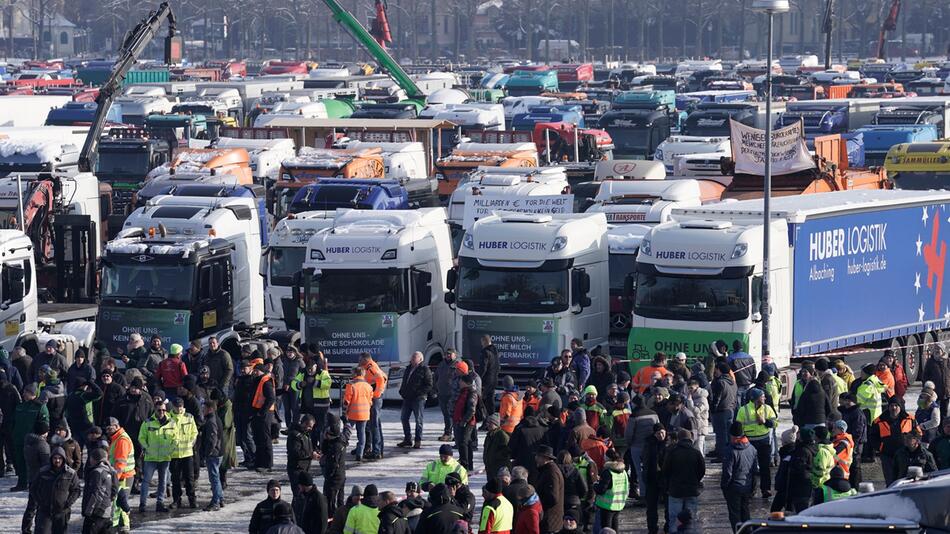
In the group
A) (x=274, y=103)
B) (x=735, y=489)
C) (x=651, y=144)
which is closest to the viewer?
(x=735, y=489)


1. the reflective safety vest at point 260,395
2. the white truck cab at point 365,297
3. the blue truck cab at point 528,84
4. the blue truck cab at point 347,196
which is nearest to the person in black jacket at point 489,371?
the white truck cab at point 365,297

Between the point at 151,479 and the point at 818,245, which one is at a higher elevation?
the point at 818,245

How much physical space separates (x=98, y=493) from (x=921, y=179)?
31.4m

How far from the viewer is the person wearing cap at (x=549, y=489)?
58.7ft

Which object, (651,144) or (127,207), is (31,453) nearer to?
(127,207)

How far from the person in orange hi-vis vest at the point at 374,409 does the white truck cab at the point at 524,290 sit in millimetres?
3447

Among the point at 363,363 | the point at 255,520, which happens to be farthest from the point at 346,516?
the point at 363,363

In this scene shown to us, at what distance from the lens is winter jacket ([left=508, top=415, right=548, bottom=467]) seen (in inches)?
780

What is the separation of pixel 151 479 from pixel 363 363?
3.34 meters

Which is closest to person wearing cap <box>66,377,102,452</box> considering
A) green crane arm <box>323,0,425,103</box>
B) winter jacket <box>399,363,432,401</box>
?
winter jacket <box>399,363,432,401</box>

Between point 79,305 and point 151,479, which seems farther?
point 79,305

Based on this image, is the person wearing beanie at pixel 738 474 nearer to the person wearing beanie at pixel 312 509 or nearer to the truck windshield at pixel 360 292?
the person wearing beanie at pixel 312 509

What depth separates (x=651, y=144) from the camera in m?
62.0

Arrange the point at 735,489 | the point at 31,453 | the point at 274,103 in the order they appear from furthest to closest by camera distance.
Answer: the point at 274,103 → the point at 31,453 → the point at 735,489
